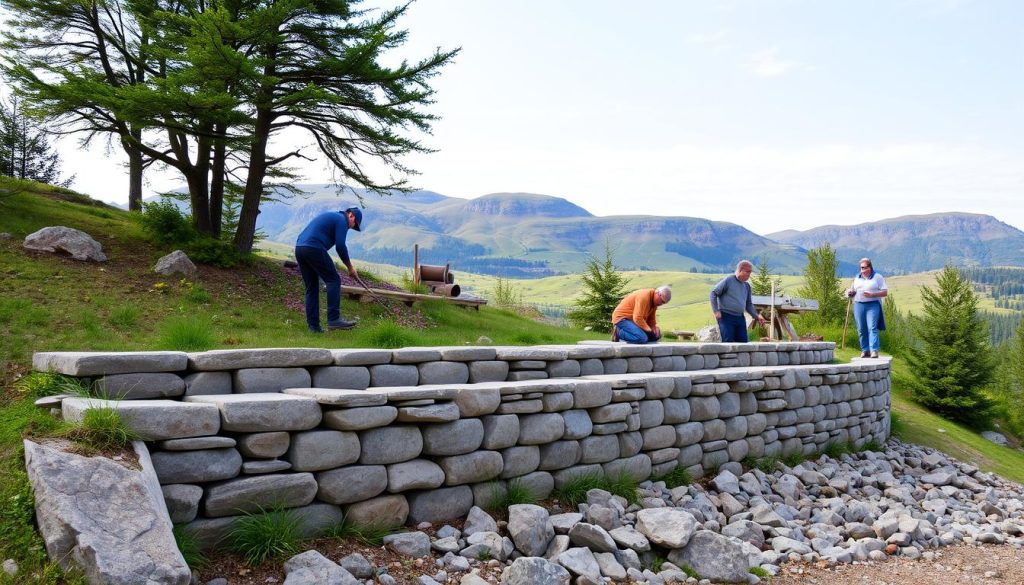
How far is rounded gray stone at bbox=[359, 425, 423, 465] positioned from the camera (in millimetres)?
4738

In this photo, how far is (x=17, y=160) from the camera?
1088 inches

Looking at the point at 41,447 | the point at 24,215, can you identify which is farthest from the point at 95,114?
the point at 41,447

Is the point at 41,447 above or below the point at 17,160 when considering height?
below

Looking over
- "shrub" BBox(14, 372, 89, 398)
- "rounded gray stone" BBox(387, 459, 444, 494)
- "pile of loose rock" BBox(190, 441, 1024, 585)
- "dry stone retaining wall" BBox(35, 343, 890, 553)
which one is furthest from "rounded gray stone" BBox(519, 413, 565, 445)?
"shrub" BBox(14, 372, 89, 398)

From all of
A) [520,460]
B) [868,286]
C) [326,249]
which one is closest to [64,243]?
[326,249]

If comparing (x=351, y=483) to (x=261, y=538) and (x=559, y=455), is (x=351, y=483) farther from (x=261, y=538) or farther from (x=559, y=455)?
(x=559, y=455)

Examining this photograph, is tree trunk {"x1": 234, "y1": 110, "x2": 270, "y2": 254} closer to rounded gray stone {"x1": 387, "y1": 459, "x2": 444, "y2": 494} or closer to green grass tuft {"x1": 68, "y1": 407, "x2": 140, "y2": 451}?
rounded gray stone {"x1": 387, "y1": 459, "x2": 444, "y2": 494}

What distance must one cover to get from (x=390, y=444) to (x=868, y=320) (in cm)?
1136

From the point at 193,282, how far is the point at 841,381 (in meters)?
11.1

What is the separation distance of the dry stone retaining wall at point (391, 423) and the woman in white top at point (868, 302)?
592cm

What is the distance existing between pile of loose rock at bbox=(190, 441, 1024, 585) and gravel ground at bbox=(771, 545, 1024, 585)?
14 cm

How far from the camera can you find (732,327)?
11.7m

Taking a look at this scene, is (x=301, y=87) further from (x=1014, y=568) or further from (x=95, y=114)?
(x=1014, y=568)

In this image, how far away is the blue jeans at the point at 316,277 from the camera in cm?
882
